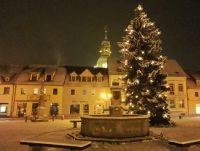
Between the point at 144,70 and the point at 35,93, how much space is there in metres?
24.0

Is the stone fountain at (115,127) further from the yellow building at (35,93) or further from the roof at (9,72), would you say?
the roof at (9,72)

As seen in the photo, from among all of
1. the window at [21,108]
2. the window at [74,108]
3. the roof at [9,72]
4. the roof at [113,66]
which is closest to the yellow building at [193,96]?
the roof at [113,66]

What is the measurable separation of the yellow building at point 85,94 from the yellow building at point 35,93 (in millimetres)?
1344

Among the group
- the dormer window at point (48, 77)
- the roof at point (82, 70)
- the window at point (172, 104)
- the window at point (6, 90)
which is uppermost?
the roof at point (82, 70)

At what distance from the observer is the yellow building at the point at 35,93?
3912 centimetres

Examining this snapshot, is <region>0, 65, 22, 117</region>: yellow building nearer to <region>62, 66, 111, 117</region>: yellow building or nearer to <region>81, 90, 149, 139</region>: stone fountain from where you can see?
<region>62, 66, 111, 117</region>: yellow building

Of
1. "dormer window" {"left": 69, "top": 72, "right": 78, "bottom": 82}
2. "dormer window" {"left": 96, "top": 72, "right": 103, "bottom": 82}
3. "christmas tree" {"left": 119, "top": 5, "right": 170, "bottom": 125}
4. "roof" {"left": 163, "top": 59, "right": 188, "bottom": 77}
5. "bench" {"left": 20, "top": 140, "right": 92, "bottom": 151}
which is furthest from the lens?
"roof" {"left": 163, "top": 59, "right": 188, "bottom": 77}

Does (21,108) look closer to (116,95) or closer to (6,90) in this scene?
(6,90)

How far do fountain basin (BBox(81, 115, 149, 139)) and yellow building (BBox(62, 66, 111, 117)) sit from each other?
85.4 feet

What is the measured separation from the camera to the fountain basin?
12.9 metres

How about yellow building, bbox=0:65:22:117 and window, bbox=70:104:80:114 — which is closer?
yellow building, bbox=0:65:22:117

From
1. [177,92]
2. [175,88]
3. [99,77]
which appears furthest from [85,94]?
[177,92]

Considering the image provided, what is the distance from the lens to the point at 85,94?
41.1 metres

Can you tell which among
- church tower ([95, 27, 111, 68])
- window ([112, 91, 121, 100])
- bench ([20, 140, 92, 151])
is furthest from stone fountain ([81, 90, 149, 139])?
church tower ([95, 27, 111, 68])
